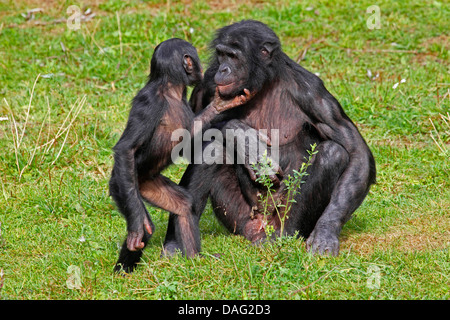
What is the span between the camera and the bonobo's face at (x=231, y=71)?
5102 mm

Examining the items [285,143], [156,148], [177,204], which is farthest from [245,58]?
[177,204]

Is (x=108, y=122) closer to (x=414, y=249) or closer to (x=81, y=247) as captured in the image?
(x=81, y=247)

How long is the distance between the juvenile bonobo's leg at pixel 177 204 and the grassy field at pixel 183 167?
252mm

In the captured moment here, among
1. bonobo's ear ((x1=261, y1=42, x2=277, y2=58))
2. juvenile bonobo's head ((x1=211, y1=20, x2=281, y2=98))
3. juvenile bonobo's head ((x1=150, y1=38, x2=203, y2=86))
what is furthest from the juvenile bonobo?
bonobo's ear ((x1=261, y1=42, x2=277, y2=58))

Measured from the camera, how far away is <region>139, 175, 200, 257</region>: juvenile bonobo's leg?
16.7 feet

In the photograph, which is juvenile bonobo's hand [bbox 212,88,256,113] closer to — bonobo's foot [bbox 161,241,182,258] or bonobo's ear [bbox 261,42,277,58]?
bonobo's ear [bbox 261,42,277,58]

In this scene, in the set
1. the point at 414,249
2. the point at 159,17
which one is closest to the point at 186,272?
the point at 414,249

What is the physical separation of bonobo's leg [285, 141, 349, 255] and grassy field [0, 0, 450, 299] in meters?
0.40

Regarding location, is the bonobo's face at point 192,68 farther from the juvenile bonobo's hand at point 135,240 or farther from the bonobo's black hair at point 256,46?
the juvenile bonobo's hand at point 135,240

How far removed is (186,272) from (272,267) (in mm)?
600

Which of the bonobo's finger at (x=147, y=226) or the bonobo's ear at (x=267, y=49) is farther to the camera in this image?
the bonobo's ear at (x=267, y=49)

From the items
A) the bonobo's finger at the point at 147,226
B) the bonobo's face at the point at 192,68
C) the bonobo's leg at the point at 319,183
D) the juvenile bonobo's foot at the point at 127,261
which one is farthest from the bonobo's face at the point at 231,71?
the juvenile bonobo's foot at the point at 127,261

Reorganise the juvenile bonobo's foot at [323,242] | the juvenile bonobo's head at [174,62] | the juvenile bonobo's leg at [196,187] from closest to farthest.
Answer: the juvenile bonobo's foot at [323,242] < the juvenile bonobo's head at [174,62] < the juvenile bonobo's leg at [196,187]

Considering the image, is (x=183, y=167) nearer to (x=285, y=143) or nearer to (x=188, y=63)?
(x=285, y=143)
